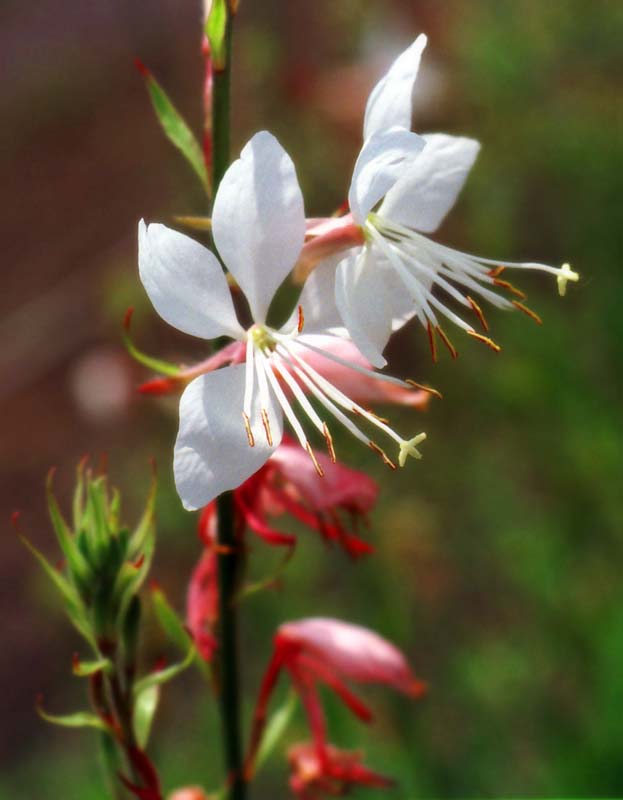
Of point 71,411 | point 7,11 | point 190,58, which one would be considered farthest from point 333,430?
point 7,11

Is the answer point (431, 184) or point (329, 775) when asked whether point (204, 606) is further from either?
point (431, 184)

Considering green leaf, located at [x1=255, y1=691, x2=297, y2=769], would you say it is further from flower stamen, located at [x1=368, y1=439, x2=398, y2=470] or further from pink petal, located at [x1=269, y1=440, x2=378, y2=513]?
flower stamen, located at [x1=368, y1=439, x2=398, y2=470]

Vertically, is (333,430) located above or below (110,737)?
below

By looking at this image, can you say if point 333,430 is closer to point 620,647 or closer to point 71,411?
point 620,647

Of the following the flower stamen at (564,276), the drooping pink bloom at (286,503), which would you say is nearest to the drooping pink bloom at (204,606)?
the drooping pink bloom at (286,503)

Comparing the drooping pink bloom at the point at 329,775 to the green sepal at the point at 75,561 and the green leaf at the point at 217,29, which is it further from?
the green leaf at the point at 217,29
